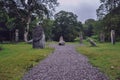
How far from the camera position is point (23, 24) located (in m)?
61.4

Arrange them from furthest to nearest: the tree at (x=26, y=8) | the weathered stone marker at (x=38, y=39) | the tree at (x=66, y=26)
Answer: the tree at (x=66, y=26) < the tree at (x=26, y=8) < the weathered stone marker at (x=38, y=39)

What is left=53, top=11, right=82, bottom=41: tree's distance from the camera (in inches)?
3155

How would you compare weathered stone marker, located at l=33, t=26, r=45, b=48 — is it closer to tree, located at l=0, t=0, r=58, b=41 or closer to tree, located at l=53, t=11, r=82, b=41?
tree, located at l=0, t=0, r=58, b=41

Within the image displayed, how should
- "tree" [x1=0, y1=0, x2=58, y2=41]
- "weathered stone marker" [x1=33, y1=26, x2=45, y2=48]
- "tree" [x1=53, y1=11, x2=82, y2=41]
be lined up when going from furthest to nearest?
"tree" [x1=53, y1=11, x2=82, y2=41]
"tree" [x1=0, y1=0, x2=58, y2=41]
"weathered stone marker" [x1=33, y1=26, x2=45, y2=48]

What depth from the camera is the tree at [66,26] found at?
80.1 meters

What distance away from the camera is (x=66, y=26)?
81.9 meters

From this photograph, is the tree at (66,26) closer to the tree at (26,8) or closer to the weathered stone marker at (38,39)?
the tree at (26,8)

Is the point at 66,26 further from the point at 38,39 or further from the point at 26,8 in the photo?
the point at 38,39

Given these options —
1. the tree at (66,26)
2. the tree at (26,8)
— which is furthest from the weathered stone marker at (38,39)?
the tree at (66,26)

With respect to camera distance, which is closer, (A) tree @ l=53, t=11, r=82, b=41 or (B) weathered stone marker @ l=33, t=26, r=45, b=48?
(B) weathered stone marker @ l=33, t=26, r=45, b=48

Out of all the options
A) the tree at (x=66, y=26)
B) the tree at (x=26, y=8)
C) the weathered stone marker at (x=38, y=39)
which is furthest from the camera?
the tree at (x=66, y=26)

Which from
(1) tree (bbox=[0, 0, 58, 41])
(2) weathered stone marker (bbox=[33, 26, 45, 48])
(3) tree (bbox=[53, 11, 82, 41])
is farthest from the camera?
(3) tree (bbox=[53, 11, 82, 41])

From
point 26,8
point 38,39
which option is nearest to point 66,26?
point 26,8

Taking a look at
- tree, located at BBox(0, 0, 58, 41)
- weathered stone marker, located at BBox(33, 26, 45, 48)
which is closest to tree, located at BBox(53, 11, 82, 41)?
tree, located at BBox(0, 0, 58, 41)
